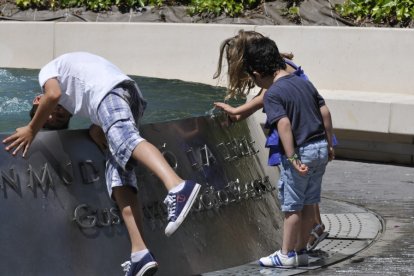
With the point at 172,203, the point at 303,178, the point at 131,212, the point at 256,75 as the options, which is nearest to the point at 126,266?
the point at 131,212

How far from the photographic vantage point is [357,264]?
6.39 m

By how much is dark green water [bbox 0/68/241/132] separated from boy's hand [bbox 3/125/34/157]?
2.00 metres

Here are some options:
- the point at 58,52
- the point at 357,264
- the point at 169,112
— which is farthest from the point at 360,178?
the point at 58,52

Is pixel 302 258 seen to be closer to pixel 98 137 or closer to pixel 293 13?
pixel 98 137

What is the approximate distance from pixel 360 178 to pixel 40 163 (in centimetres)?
471

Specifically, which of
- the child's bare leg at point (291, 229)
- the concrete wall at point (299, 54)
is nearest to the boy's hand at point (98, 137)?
the child's bare leg at point (291, 229)

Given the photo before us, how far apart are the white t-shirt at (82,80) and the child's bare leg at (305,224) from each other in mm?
1515

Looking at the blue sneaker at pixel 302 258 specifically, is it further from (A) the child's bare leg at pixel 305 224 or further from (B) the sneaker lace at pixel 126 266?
(B) the sneaker lace at pixel 126 266

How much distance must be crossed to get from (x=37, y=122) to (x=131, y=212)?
2.24 feet

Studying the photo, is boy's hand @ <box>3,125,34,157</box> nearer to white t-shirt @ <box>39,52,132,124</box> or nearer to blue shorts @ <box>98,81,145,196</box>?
white t-shirt @ <box>39,52,132,124</box>

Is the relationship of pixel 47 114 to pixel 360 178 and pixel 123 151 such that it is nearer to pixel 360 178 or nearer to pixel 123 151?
pixel 123 151

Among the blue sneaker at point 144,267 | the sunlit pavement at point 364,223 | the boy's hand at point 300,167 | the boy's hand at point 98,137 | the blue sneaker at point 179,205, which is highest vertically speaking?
the boy's hand at point 98,137

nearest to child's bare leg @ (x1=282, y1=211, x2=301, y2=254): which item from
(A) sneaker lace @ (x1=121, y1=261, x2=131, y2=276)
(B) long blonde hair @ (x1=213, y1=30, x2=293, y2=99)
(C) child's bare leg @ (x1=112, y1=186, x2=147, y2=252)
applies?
(B) long blonde hair @ (x1=213, y1=30, x2=293, y2=99)

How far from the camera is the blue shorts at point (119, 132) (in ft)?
17.3
